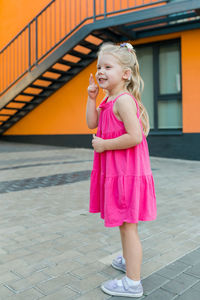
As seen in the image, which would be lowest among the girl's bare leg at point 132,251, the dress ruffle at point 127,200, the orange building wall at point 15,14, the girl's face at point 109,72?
the girl's bare leg at point 132,251

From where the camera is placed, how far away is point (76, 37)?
8.51m

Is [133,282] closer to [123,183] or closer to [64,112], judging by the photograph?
[123,183]

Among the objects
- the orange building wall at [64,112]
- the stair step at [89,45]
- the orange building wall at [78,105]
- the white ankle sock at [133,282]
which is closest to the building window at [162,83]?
the orange building wall at [78,105]

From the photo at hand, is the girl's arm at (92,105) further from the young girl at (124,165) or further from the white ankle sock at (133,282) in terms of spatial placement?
the white ankle sock at (133,282)

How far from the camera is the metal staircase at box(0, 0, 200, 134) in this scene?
7.51 m

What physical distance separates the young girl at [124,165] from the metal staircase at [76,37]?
5.87m

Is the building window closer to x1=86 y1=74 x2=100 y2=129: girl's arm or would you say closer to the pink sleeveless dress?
x1=86 y1=74 x2=100 y2=129: girl's arm

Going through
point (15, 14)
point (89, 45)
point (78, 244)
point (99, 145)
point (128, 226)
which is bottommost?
point (78, 244)

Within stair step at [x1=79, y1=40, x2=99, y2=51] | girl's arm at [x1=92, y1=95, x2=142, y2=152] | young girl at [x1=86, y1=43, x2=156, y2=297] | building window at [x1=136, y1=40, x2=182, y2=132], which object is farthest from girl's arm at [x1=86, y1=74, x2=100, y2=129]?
stair step at [x1=79, y1=40, x2=99, y2=51]

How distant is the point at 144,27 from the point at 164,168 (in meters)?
4.08

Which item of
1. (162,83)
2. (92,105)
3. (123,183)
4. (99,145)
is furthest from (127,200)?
→ (162,83)

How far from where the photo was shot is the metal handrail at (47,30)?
9.48 metres

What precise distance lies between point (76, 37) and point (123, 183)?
7471mm

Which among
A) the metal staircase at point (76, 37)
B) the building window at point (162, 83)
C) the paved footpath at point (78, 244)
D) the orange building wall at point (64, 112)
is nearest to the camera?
the paved footpath at point (78, 244)
